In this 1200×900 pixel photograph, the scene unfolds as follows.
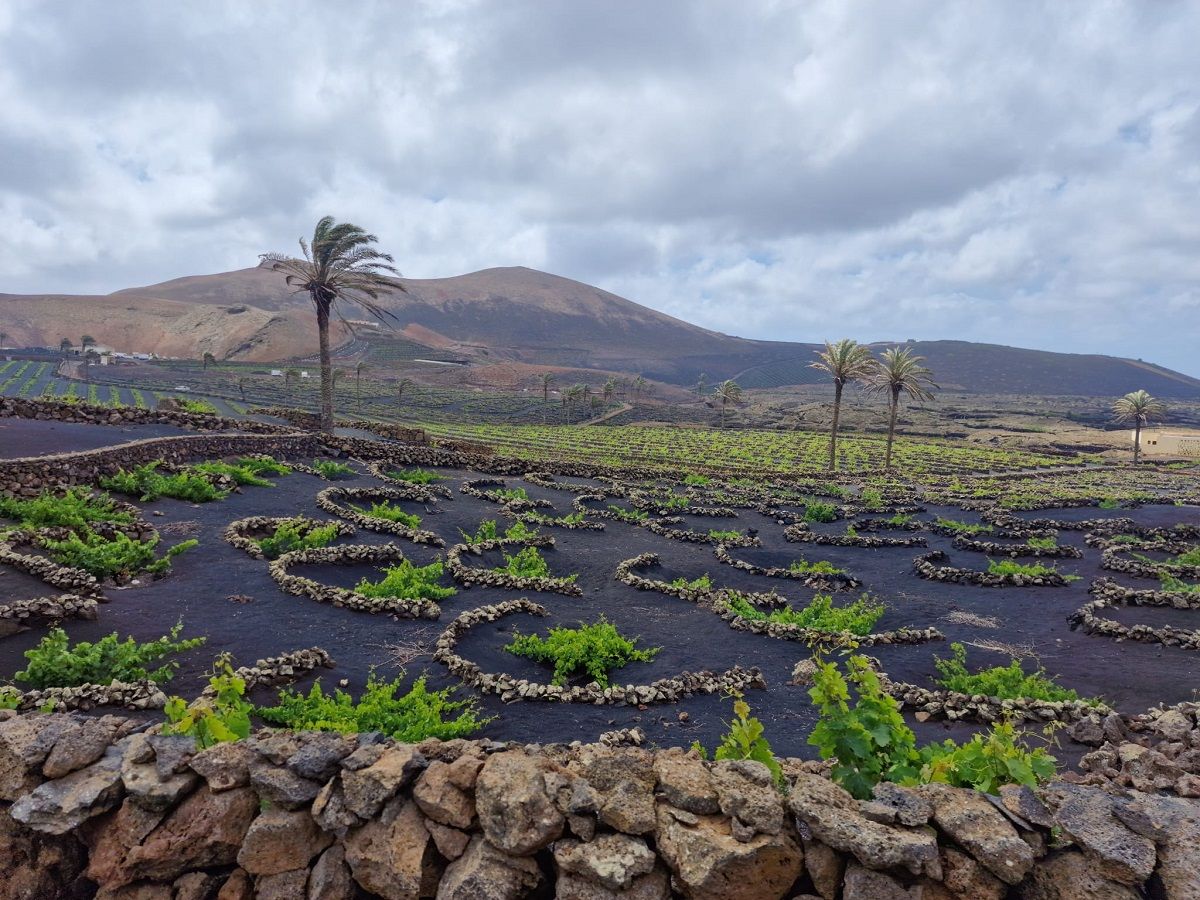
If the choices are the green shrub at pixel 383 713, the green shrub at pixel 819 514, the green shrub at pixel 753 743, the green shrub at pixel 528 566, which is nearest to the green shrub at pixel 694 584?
the green shrub at pixel 528 566

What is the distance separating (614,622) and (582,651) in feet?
9.03

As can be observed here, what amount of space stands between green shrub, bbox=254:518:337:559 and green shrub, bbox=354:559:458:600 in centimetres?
225

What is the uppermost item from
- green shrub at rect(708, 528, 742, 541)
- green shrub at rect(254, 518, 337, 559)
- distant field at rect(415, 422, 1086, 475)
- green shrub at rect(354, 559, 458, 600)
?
green shrub at rect(254, 518, 337, 559)

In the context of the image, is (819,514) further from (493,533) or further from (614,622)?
(614,622)

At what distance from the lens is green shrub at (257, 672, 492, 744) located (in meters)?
7.94

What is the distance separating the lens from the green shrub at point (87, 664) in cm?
816

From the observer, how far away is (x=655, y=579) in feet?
60.2

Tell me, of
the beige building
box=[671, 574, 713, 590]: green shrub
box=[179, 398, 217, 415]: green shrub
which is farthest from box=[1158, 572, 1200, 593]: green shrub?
the beige building

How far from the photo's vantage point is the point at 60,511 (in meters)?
14.7

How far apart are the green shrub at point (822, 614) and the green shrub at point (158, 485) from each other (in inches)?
644

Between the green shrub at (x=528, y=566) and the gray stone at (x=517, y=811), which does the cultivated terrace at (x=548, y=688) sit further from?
the green shrub at (x=528, y=566)

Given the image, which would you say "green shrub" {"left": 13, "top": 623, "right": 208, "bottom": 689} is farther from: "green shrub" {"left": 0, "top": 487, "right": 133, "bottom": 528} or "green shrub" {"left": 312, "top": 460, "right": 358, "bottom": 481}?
"green shrub" {"left": 312, "top": 460, "right": 358, "bottom": 481}

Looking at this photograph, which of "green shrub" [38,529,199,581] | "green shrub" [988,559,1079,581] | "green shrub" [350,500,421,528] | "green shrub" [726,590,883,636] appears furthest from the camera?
"green shrub" [350,500,421,528]

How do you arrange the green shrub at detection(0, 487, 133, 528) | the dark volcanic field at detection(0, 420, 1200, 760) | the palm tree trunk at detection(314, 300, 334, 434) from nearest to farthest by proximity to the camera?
the dark volcanic field at detection(0, 420, 1200, 760), the green shrub at detection(0, 487, 133, 528), the palm tree trunk at detection(314, 300, 334, 434)
